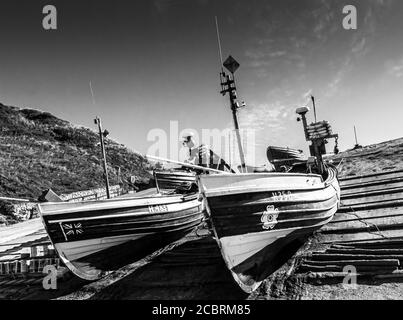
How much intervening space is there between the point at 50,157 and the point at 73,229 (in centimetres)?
3092

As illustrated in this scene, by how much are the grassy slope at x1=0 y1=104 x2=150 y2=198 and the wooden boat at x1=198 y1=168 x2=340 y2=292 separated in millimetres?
23955

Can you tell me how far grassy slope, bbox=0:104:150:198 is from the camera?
26938 mm

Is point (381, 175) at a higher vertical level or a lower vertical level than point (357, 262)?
higher

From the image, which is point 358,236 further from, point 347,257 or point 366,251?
point 347,257

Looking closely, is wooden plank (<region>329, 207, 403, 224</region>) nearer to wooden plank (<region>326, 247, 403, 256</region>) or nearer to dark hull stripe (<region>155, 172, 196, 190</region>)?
wooden plank (<region>326, 247, 403, 256</region>)

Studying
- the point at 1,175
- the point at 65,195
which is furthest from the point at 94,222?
the point at 1,175

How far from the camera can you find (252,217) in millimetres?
5566

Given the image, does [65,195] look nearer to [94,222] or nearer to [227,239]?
[94,222]

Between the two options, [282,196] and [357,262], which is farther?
[282,196]

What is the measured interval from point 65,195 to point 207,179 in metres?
24.4

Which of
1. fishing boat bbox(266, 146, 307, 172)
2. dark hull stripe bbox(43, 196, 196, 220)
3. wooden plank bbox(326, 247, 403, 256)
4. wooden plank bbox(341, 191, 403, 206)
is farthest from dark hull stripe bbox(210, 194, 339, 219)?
fishing boat bbox(266, 146, 307, 172)

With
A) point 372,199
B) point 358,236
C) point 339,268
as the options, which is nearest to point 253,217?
point 339,268

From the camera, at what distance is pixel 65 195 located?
2636 cm

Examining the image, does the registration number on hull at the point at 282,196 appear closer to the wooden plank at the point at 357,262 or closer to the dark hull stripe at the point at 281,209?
the dark hull stripe at the point at 281,209
